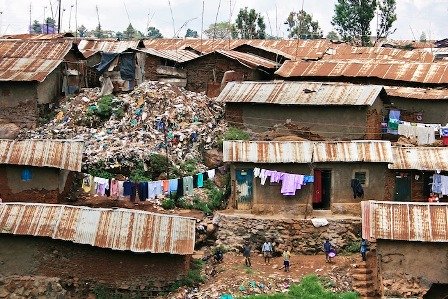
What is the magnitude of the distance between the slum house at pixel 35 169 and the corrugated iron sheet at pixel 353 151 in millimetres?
7857

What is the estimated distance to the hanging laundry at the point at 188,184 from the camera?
24.2 m

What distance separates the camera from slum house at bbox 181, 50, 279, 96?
31.1 m

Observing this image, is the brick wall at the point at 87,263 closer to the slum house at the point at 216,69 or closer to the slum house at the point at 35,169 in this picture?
the slum house at the point at 35,169

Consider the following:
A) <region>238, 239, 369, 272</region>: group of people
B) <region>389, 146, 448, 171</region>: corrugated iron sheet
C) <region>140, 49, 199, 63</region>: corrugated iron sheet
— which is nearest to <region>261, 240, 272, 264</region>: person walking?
<region>238, 239, 369, 272</region>: group of people

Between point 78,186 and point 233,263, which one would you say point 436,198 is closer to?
point 233,263

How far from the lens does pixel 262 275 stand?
20.5m

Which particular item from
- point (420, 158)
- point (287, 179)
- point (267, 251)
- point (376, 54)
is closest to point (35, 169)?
point (267, 251)

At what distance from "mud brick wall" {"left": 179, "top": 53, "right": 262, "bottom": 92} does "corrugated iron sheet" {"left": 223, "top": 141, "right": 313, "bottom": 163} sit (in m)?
8.32

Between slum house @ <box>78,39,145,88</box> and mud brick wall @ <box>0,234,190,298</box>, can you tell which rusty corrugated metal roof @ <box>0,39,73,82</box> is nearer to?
slum house @ <box>78,39,145,88</box>

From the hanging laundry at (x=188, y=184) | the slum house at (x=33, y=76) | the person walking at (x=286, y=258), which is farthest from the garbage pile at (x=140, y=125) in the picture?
the person walking at (x=286, y=258)

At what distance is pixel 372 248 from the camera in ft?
70.1

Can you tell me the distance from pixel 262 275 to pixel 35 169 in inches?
327

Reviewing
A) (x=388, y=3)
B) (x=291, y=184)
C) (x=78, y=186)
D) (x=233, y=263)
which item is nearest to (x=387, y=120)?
(x=291, y=184)

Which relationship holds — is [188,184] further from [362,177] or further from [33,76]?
[33,76]
